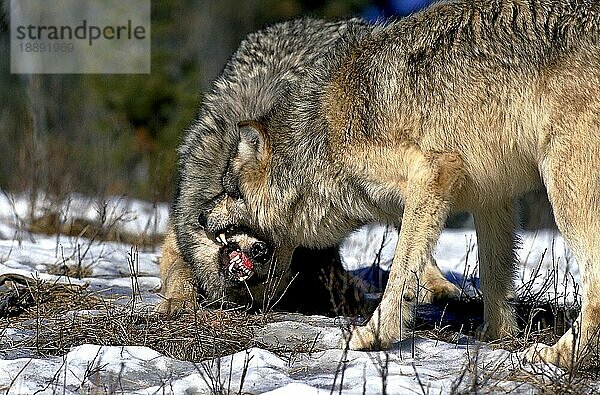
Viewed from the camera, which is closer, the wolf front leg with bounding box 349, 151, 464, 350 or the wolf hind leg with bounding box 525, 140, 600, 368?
the wolf hind leg with bounding box 525, 140, 600, 368

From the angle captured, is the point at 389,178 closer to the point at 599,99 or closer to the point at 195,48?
the point at 599,99

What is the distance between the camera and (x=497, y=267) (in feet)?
17.3

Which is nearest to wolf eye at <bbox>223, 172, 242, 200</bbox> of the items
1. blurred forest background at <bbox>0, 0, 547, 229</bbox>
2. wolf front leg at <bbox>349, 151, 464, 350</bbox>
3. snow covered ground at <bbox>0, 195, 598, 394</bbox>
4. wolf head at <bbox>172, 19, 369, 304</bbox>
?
wolf head at <bbox>172, 19, 369, 304</bbox>

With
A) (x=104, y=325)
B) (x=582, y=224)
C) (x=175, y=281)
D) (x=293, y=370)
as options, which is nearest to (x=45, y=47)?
(x=175, y=281)

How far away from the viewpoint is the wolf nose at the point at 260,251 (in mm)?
5531

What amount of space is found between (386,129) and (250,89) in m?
1.73

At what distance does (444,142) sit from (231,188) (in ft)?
5.17

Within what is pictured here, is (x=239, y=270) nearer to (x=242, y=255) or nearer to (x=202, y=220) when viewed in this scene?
(x=242, y=255)

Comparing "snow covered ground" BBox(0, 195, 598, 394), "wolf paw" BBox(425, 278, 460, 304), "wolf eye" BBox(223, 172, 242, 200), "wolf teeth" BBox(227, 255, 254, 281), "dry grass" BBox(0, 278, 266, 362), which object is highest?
"wolf eye" BBox(223, 172, 242, 200)

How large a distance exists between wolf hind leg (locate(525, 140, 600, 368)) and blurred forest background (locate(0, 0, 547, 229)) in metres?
5.70

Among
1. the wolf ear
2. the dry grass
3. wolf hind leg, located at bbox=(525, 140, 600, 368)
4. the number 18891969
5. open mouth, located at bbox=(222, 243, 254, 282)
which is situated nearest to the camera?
wolf hind leg, located at bbox=(525, 140, 600, 368)

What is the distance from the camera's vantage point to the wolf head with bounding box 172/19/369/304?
5.52 metres

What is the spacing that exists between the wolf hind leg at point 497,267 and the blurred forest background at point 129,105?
4.69 metres

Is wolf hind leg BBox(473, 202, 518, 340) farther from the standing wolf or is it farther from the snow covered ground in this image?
the snow covered ground
